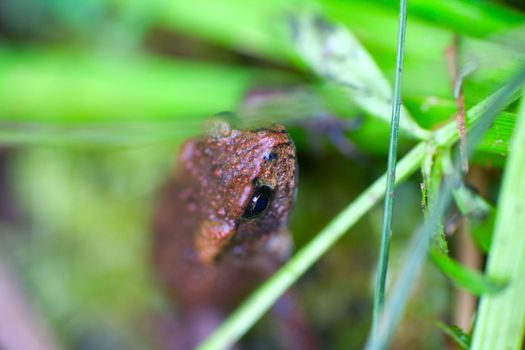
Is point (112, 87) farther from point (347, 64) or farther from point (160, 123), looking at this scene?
point (347, 64)

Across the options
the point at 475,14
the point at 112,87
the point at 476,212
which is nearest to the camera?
the point at 476,212

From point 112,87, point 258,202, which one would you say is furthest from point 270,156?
point 112,87

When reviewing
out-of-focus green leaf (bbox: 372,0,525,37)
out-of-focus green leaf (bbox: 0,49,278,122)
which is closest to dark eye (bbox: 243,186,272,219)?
out-of-focus green leaf (bbox: 372,0,525,37)

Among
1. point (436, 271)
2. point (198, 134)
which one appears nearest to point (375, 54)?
point (198, 134)

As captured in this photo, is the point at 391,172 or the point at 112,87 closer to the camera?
the point at 391,172

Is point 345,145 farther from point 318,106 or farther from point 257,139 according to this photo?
point 257,139

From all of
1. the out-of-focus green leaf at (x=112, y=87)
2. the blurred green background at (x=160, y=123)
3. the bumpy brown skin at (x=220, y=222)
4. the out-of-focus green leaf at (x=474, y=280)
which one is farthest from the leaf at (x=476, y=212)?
the out-of-focus green leaf at (x=112, y=87)
